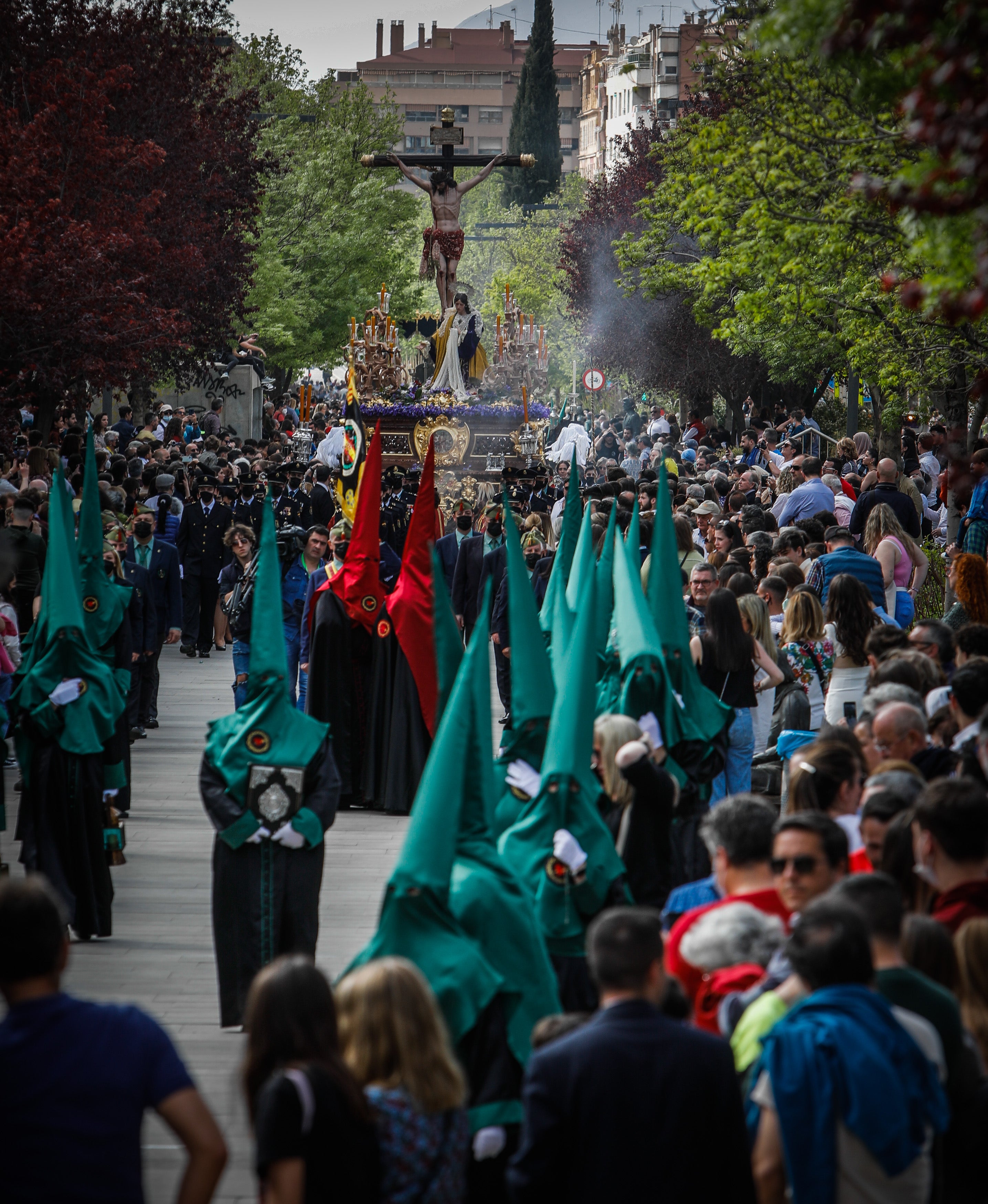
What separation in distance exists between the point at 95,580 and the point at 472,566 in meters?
6.84

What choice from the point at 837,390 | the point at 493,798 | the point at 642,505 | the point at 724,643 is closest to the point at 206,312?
the point at 837,390

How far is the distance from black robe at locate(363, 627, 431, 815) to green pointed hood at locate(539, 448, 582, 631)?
1374 millimetres

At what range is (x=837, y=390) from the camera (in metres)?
32.8

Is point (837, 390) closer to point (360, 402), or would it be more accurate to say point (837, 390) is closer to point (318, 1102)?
point (360, 402)

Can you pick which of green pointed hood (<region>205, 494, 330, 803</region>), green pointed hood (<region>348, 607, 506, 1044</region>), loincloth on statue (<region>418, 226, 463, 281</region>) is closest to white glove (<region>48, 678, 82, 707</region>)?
green pointed hood (<region>205, 494, 330, 803</region>)

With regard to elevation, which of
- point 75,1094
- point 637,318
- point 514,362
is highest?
point 637,318

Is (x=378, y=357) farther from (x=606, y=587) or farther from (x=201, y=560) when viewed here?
(x=606, y=587)

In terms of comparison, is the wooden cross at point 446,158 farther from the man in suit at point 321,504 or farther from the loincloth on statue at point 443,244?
the man in suit at point 321,504

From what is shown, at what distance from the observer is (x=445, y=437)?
94.9 feet

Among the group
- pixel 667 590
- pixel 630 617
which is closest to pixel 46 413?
pixel 667 590

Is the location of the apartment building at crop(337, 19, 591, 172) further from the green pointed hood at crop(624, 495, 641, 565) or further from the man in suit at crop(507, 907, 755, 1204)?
the man in suit at crop(507, 907, 755, 1204)

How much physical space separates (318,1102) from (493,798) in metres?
2.05

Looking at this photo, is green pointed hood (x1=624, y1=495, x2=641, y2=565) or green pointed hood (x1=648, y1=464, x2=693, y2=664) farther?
green pointed hood (x1=624, y1=495, x2=641, y2=565)

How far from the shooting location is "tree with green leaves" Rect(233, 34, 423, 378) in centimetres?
4662
